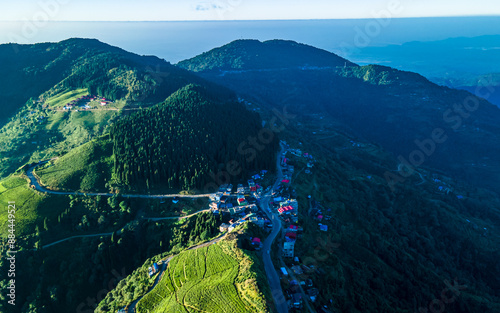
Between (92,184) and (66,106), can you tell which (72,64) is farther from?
(92,184)

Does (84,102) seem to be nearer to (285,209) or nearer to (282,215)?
(285,209)

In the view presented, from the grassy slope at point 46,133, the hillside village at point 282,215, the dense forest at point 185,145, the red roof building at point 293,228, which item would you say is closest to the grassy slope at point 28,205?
the dense forest at point 185,145

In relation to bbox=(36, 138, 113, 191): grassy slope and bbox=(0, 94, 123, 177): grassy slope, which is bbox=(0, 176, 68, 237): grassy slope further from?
bbox=(0, 94, 123, 177): grassy slope

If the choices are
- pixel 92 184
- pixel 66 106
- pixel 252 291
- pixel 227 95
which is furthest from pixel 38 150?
pixel 252 291

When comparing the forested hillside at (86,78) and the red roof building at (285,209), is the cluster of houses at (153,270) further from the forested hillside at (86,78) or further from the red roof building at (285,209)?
the forested hillside at (86,78)

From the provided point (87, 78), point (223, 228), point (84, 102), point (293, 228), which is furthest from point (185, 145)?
point (87, 78)

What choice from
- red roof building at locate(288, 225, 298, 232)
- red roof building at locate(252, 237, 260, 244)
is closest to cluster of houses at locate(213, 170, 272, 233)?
red roof building at locate(288, 225, 298, 232)
